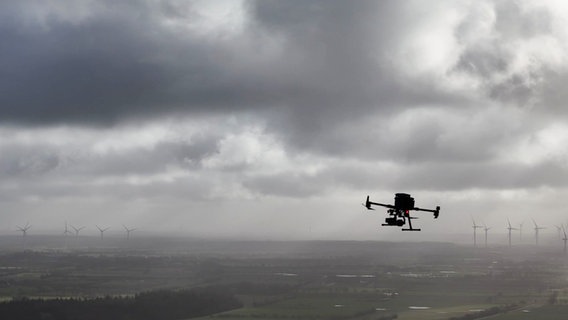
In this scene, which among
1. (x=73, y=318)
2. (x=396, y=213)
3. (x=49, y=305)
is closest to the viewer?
(x=396, y=213)

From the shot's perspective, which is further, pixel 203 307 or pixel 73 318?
pixel 203 307

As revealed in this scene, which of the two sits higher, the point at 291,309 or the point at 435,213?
the point at 435,213

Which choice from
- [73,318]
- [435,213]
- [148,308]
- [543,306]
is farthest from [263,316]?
[435,213]

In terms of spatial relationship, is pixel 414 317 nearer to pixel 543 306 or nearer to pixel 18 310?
pixel 543 306

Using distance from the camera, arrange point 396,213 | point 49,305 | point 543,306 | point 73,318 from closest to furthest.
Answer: point 396,213 → point 73,318 → point 49,305 → point 543,306

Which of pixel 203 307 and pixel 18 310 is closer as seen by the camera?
pixel 18 310

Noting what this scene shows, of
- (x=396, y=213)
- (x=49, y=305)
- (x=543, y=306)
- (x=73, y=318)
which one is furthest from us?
(x=543, y=306)

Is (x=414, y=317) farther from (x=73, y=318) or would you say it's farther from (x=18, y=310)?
(x=18, y=310)

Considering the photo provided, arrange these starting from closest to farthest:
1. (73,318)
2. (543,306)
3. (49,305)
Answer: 1. (73,318)
2. (49,305)
3. (543,306)

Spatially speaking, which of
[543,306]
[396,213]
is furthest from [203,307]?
[396,213]
